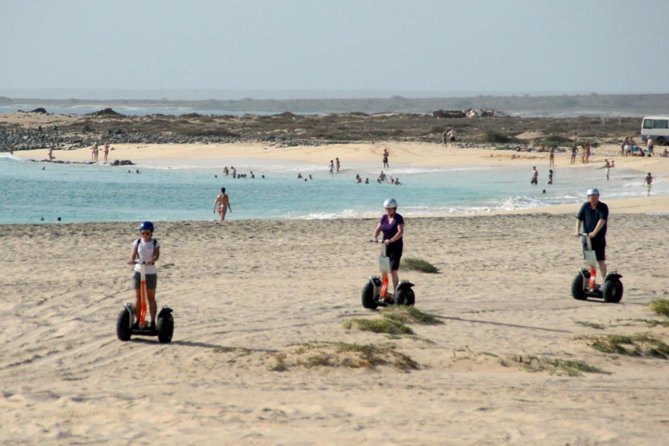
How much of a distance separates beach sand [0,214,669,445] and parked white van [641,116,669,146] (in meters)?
49.0

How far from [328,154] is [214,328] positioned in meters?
49.6

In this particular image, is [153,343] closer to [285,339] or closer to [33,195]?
[285,339]

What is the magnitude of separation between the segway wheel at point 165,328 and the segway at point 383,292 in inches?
130

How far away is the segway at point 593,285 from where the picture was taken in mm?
15367

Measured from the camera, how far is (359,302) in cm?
1487

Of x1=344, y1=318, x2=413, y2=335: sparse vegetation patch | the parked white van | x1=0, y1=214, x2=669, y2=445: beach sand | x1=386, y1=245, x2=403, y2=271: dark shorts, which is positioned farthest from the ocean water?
x1=344, y1=318, x2=413, y2=335: sparse vegetation patch

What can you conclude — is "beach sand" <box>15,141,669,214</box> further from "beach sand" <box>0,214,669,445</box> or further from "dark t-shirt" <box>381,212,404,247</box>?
"dark t-shirt" <box>381,212,404,247</box>


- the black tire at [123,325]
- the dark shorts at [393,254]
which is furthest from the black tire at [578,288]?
the black tire at [123,325]

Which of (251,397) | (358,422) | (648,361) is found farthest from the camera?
(648,361)

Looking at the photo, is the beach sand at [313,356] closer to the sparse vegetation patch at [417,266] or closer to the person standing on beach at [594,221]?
the sparse vegetation patch at [417,266]

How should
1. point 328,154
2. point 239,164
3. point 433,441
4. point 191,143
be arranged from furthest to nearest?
point 191,143, point 328,154, point 239,164, point 433,441

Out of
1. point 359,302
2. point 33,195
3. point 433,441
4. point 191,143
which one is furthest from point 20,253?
point 191,143

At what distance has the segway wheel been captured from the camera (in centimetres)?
1156

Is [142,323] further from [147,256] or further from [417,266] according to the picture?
[417,266]
